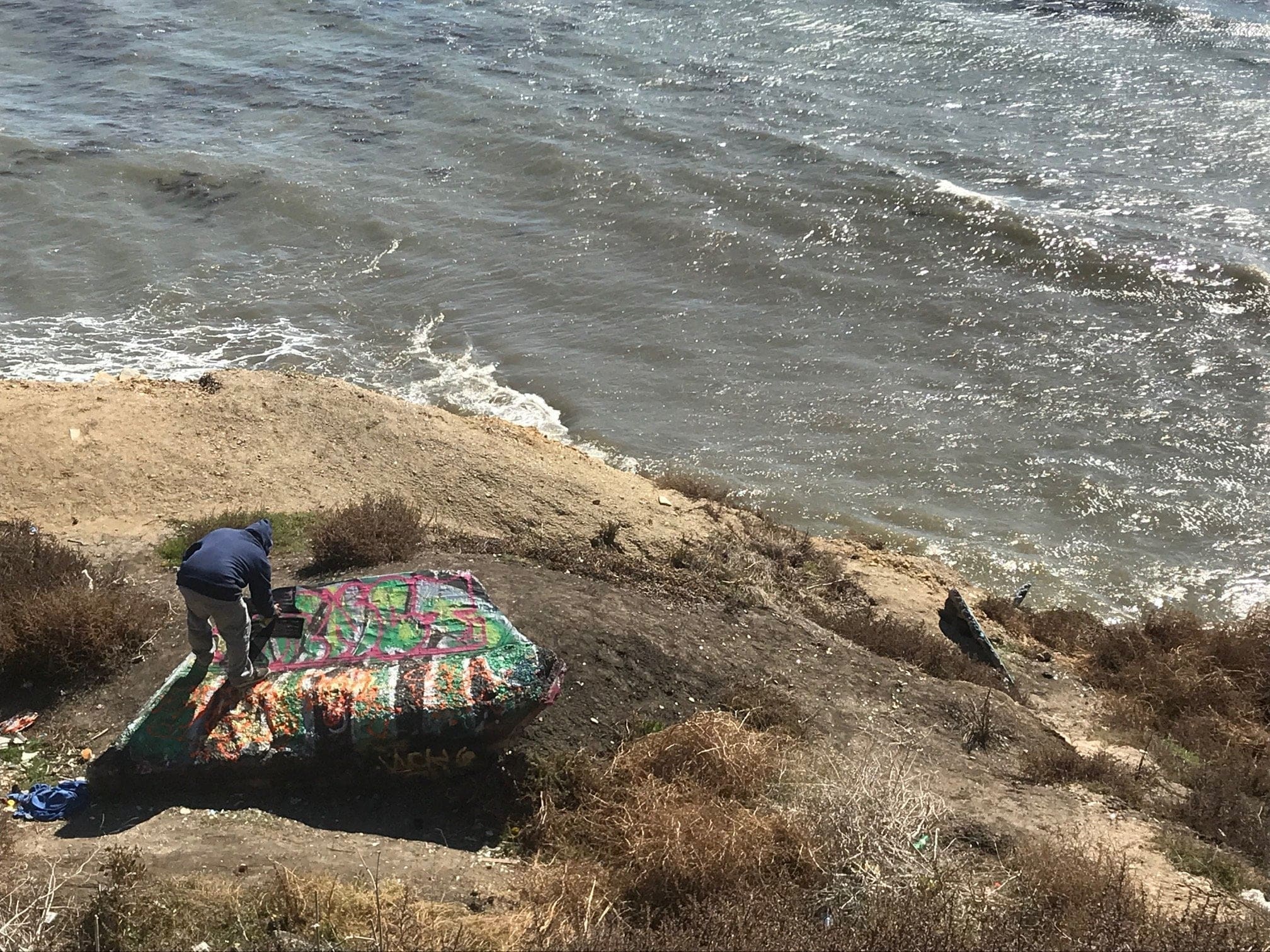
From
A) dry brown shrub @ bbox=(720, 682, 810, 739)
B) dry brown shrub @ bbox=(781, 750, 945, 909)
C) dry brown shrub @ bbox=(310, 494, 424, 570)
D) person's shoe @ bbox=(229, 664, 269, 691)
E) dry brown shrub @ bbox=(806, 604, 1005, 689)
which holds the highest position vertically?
dry brown shrub @ bbox=(781, 750, 945, 909)

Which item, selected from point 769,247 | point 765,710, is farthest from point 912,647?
point 769,247

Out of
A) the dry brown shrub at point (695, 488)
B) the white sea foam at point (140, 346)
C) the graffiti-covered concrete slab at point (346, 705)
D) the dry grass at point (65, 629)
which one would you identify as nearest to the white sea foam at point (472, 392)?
the white sea foam at point (140, 346)

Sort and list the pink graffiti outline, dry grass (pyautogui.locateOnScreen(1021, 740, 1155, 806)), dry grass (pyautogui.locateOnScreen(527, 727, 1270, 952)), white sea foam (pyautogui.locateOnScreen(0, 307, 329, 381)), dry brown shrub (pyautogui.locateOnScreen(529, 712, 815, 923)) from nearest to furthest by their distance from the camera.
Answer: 1. dry grass (pyautogui.locateOnScreen(527, 727, 1270, 952))
2. dry brown shrub (pyautogui.locateOnScreen(529, 712, 815, 923))
3. the pink graffiti outline
4. dry grass (pyautogui.locateOnScreen(1021, 740, 1155, 806))
5. white sea foam (pyautogui.locateOnScreen(0, 307, 329, 381))

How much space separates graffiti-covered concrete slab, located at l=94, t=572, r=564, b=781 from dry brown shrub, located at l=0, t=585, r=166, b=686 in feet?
3.45

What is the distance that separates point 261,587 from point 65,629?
2.00 m

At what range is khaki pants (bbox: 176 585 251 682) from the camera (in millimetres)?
6699

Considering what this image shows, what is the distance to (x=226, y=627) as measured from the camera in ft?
22.3

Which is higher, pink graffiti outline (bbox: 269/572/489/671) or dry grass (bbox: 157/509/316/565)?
pink graffiti outline (bbox: 269/572/489/671)

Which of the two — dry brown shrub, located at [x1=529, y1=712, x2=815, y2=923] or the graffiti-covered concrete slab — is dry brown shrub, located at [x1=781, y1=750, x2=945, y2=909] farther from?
the graffiti-covered concrete slab

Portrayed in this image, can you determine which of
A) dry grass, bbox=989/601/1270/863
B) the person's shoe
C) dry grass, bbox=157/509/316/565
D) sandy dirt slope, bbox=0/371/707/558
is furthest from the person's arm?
dry grass, bbox=989/601/1270/863

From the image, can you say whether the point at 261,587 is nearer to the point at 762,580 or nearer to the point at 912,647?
the point at 762,580

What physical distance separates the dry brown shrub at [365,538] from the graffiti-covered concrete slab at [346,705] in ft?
6.50

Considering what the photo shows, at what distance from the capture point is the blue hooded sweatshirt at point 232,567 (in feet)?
21.6

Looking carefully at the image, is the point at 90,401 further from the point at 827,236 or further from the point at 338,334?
the point at 827,236
